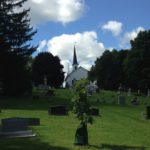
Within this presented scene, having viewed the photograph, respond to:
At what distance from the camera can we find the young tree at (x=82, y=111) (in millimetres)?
16967

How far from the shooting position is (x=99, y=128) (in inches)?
914

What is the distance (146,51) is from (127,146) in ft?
270

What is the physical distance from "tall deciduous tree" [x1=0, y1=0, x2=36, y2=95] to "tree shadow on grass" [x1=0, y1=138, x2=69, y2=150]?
1693 inches

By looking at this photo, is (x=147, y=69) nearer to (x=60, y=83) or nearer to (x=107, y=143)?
(x=60, y=83)

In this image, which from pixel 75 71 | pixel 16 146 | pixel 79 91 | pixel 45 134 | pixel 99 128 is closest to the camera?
pixel 16 146

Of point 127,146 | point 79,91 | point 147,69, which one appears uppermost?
point 147,69

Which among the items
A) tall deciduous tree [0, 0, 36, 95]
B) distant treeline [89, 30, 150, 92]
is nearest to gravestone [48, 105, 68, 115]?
tall deciduous tree [0, 0, 36, 95]

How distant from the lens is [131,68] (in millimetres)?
97750

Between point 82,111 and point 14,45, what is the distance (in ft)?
155

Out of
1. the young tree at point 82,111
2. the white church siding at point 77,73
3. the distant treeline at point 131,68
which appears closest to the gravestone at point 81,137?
the young tree at point 82,111

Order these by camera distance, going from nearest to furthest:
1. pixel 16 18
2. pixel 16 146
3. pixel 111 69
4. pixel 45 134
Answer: pixel 16 146
pixel 45 134
pixel 16 18
pixel 111 69

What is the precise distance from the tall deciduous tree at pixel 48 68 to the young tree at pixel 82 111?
99.0m

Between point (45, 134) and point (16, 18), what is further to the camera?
point (16, 18)

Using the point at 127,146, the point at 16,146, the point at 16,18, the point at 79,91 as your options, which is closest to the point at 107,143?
the point at 127,146
